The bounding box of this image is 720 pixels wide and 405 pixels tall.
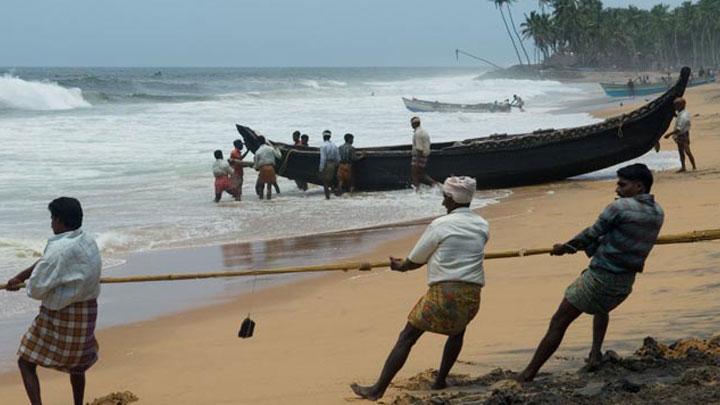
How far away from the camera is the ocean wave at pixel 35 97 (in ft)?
176

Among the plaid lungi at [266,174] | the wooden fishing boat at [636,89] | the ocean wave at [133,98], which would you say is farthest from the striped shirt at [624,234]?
the ocean wave at [133,98]

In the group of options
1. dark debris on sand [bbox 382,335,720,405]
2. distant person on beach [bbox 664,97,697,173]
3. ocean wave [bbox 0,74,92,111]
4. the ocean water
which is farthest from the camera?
ocean wave [bbox 0,74,92,111]

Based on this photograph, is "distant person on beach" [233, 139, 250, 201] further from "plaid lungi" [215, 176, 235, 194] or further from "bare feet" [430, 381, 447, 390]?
"bare feet" [430, 381, 447, 390]

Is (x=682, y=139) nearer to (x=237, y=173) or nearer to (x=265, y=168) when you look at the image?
(x=265, y=168)

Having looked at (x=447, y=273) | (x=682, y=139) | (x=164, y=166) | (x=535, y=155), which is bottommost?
(x=164, y=166)

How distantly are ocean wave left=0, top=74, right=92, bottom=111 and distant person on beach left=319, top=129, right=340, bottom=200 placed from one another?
3752 cm

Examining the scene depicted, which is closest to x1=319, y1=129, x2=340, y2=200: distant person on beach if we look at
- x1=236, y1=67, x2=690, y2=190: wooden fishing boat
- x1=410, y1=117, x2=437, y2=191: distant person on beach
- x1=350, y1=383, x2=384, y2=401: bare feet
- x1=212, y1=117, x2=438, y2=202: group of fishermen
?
x1=212, y1=117, x2=438, y2=202: group of fishermen

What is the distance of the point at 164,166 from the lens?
24969 millimetres

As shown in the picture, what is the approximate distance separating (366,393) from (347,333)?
208cm

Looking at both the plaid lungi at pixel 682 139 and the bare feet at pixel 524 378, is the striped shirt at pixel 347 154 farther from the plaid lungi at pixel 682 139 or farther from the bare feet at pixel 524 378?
the bare feet at pixel 524 378

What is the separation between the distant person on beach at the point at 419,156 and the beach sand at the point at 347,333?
7.13 metres

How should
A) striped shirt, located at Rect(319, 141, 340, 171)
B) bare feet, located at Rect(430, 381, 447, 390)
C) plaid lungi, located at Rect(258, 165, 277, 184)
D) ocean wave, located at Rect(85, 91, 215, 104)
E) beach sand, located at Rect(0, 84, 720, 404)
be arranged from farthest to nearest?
ocean wave, located at Rect(85, 91, 215, 104) → striped shirt, located at Rect(319, 141, 340, 171) → plaid lungi, located at Rect(258, 165, 277, 184) → beach sand, located at Rect(0, 84, 720, 404) → bare feet, located at Rect(430, 381, 447, 390)

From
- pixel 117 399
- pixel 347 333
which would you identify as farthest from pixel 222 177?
pixel 117 399

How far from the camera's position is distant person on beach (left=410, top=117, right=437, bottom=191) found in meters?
17.9
